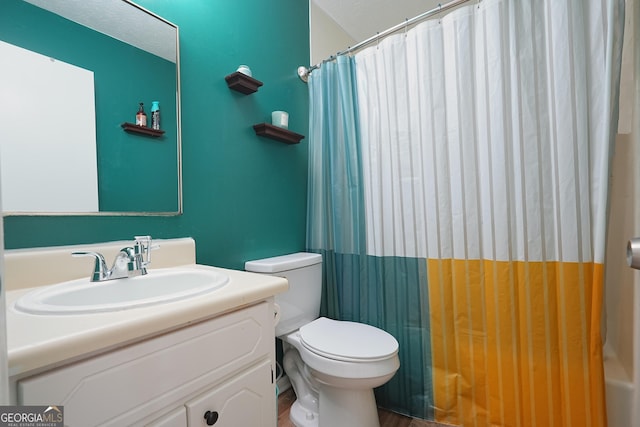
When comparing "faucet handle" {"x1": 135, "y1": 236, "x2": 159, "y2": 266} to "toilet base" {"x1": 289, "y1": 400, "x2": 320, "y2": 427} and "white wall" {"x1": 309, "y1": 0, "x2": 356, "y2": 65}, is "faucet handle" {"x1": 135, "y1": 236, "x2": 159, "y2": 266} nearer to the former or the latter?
"toilet base" {"x1": 289, "y1": 400, "x2": 320, "y2": 427}

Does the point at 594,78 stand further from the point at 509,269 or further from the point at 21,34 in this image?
the point at 21,34

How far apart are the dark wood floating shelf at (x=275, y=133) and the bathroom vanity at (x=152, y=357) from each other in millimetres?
836

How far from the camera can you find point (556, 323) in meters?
1.09

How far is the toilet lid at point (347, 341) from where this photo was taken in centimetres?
109

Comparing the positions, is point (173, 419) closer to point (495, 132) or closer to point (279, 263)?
point (279, 263)

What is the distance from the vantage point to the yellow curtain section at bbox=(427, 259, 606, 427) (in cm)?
104

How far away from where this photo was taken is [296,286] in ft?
4.61

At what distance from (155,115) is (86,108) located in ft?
0.69

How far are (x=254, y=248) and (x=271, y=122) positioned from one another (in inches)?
27.3

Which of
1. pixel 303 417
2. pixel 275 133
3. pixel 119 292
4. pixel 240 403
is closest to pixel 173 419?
pixel 240 403

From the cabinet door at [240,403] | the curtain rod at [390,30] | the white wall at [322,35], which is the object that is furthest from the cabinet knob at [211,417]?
the white wall at [322,35]

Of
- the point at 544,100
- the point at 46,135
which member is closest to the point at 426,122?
the point at 544,100

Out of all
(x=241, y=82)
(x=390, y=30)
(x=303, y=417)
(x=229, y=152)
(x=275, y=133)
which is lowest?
(x=303, y=417)

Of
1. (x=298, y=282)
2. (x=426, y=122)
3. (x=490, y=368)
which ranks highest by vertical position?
(x=426, y=122)
